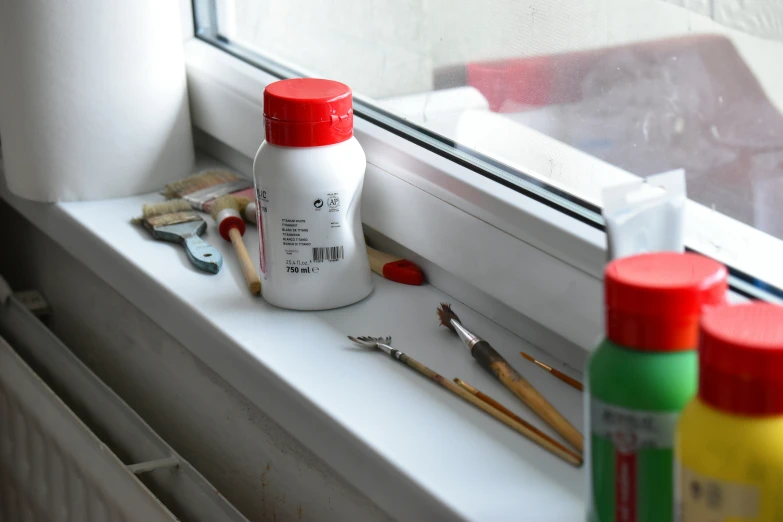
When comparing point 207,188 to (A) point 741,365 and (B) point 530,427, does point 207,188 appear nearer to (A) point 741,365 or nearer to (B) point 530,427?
(B) point 530,427

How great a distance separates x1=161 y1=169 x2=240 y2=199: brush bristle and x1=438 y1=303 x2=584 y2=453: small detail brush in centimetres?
33

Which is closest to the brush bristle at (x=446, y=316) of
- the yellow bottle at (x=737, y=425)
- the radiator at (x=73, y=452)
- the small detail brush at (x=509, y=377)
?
the small detail brush at (x=509, y=377)

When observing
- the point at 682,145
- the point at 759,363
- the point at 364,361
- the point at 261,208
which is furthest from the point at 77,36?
the point at 759,363

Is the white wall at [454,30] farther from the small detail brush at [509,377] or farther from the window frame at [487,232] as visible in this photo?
the small detail brush at [509,377]

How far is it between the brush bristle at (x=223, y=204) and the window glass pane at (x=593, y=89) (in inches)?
6.0

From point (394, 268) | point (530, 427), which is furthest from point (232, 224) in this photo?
point (530, 427)

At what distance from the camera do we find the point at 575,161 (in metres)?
0.63

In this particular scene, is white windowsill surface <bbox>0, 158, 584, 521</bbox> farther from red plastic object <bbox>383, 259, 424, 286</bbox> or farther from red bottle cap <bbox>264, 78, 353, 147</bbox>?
red bottle cap <bbox>264, 78, 353, 147</bbox>

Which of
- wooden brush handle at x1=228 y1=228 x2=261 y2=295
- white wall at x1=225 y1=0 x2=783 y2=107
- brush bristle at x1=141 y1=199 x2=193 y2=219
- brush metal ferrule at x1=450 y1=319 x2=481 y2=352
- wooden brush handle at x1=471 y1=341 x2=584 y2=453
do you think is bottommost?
wooden brush handle at x1=471 y1=341 x2=584 y2=453

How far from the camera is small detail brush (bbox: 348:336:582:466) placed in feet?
1.74

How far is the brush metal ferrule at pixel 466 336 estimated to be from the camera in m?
0.63

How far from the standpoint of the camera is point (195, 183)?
912 mm

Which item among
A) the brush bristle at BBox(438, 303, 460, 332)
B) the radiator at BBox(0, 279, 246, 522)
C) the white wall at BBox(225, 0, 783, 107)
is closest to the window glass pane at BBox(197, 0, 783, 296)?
the white wall at BBox(225, 0, 783, 107)

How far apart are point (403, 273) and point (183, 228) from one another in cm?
22
